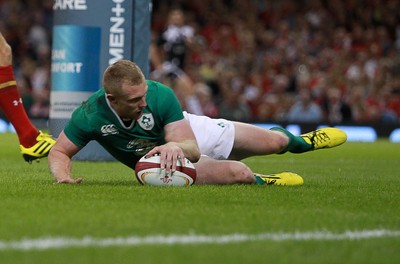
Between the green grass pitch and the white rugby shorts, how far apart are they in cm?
47

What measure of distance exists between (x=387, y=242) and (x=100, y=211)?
162 centimetres

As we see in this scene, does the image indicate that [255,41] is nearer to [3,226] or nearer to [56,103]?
[56,103]

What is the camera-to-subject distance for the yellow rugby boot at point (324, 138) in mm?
8156

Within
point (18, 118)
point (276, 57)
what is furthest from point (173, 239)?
point (276, 57)

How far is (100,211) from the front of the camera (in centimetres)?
518

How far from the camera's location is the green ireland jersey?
6.71m

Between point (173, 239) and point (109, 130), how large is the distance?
263 cm

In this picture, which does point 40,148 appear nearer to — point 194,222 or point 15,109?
point 15,109

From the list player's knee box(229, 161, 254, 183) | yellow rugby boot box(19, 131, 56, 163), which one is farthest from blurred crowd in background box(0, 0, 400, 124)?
player's knee box(229, 161, 254, 183)

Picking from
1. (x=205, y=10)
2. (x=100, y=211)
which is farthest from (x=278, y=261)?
(x=205, y=10)

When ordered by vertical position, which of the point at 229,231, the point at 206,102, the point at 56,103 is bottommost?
the point at 206,102

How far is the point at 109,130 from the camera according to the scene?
22.1ft

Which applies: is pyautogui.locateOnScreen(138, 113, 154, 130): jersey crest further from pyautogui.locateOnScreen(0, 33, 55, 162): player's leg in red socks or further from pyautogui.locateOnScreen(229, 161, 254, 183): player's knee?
pyautogui.locateOnScreen(0, 33, 55, 162): player's leg in red socks

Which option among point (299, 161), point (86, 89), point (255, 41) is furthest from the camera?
point (255, 41)
